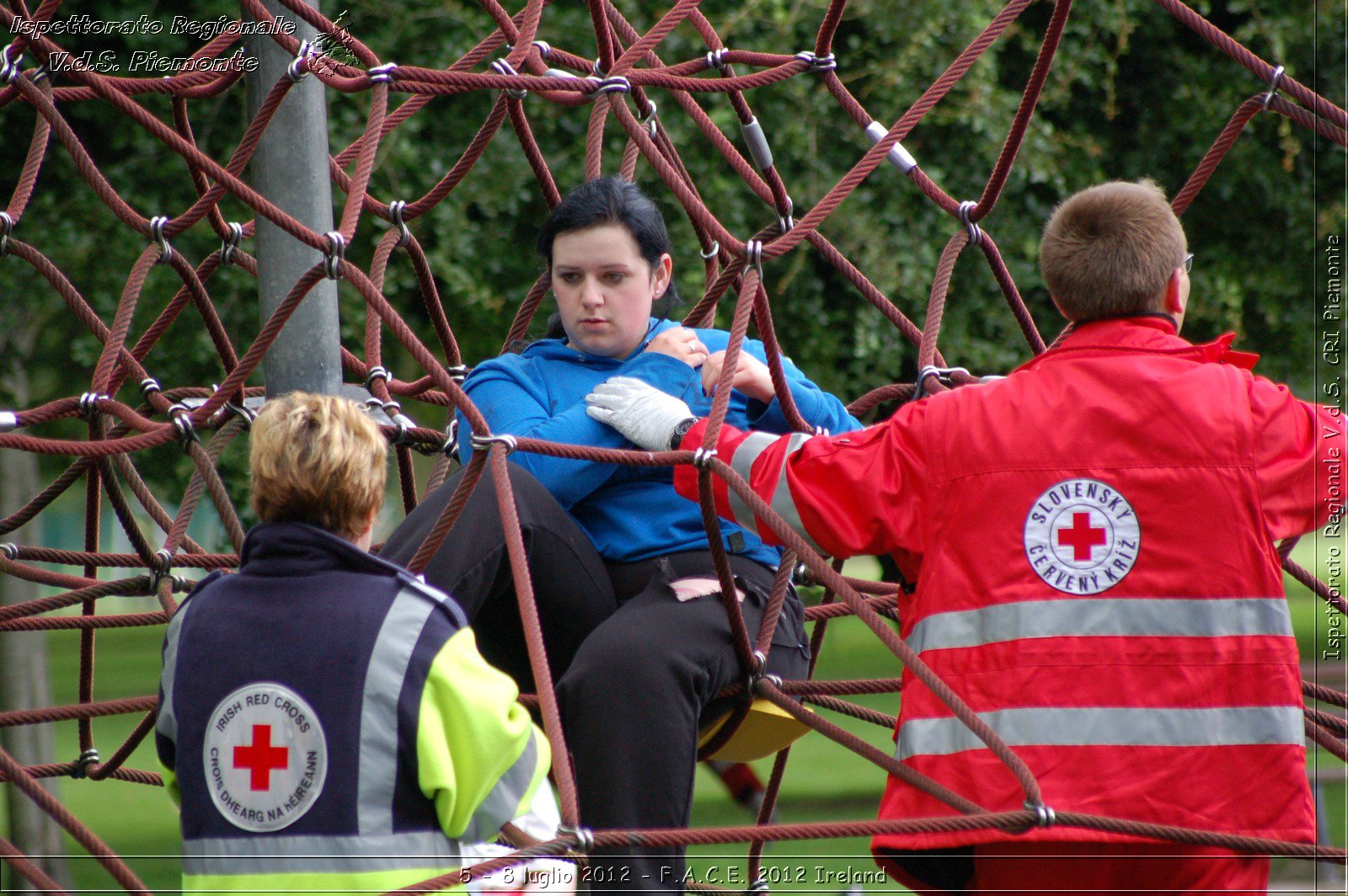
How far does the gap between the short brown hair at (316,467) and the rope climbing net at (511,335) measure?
329mm

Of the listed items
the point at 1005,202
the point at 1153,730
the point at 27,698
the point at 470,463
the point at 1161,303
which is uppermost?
the point at 1005,202

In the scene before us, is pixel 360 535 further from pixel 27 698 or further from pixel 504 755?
pixel 27 698

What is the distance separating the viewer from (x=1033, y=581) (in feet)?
5.58

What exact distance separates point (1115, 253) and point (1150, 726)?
55 centimetres

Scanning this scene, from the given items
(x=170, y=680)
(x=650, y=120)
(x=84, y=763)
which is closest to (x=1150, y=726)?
(x=170, y=680)

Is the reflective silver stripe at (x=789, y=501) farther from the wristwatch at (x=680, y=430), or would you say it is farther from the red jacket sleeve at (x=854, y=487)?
the wristwatch at (x=680, y=430)

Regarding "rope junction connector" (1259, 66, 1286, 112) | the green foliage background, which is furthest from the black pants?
the green foliage background

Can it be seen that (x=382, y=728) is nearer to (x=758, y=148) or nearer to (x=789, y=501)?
(x=789, y=501)

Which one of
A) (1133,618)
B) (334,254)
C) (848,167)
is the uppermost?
(848,167)

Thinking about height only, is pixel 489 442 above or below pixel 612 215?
below

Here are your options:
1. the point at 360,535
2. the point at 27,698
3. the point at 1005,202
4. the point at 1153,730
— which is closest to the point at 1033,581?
the point at 1153,730

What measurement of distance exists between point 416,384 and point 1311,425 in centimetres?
198

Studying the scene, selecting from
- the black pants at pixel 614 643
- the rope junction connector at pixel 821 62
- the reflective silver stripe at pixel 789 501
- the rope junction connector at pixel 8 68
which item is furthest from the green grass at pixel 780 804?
the rope junction connector at pixel 8 68

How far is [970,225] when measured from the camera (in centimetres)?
274
